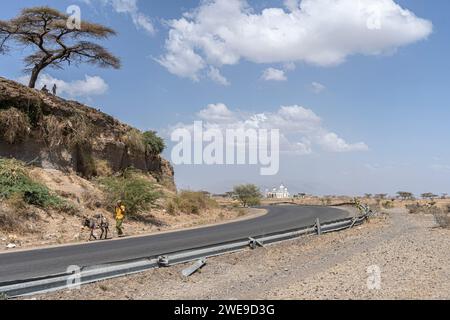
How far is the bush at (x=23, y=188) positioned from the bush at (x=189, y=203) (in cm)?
1022

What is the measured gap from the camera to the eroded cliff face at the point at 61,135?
3023cm

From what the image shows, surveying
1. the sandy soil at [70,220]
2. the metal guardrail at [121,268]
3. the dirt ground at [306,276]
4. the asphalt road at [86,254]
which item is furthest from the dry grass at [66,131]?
the dirt ground at [306,276]

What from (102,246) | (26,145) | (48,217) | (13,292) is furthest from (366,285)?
(26,145)

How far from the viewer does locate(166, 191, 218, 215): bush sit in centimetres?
3579

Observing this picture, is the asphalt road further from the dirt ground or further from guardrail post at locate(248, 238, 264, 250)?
the dirt ground

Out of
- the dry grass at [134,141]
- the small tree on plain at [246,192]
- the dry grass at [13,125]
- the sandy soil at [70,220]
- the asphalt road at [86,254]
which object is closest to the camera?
the asphalt road at [86,254]

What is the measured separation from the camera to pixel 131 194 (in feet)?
99.4

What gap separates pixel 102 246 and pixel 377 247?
9435mm

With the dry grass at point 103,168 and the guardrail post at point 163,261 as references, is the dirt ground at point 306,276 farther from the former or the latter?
the dry grass at point 103,168

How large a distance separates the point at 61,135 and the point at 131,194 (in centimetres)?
649

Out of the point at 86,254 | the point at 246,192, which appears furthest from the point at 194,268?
the point at 246,192

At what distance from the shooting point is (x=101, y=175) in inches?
1420

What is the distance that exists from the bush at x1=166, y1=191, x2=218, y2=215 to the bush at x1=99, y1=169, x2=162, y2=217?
12.1 feet

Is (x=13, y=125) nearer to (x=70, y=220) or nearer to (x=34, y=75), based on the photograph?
(x=70, y=220)
